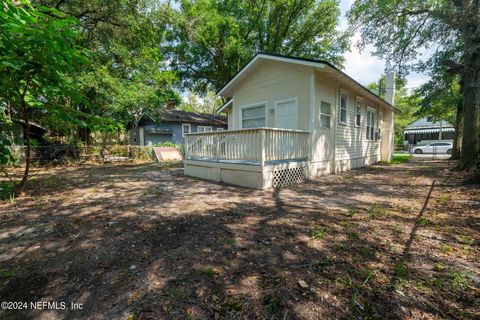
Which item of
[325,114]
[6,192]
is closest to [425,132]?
A: [325,114]

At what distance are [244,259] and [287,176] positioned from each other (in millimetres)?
4879

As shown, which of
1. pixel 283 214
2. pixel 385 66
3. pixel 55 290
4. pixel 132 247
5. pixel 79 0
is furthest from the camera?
pixel 385 66

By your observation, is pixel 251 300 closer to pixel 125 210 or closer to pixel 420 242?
pixel 420 242

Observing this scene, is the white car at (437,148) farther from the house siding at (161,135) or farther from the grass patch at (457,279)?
the grass patch at (457,279)

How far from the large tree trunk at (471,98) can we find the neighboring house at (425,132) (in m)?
32.3

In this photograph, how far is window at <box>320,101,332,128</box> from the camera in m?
8.73

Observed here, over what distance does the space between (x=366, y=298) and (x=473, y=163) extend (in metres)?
10.4

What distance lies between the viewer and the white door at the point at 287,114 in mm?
8705

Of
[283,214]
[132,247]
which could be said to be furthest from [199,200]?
[132,247]

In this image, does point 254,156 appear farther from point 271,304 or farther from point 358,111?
point 358,111

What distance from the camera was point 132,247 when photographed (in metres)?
3.00

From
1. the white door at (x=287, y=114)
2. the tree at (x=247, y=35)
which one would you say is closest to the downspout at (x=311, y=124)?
the white door at (x=287, y=114)

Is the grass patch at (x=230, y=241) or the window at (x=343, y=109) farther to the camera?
the window at (x=343, y=109)

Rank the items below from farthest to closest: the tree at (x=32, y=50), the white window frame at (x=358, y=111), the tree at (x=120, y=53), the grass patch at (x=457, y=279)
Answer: the tree at (x=120, y=53)
the white window frame at (x=358, y=111)
the tree at (x=32, y=50)
the grass patch at (x=457, y=279)
